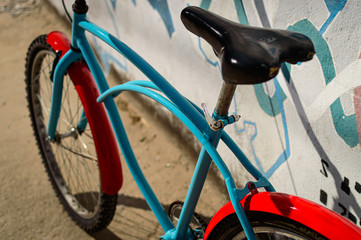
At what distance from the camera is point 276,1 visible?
143 cm

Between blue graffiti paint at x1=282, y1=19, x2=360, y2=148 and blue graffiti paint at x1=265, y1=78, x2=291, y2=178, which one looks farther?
blue graffiti paint at x1=265, y1=78, x2=291, y2=178

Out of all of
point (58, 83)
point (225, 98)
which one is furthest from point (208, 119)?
point (58, 83)

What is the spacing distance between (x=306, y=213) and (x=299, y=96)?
66cm

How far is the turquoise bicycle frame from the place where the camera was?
3.62 feet

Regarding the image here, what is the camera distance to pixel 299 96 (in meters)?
1.49

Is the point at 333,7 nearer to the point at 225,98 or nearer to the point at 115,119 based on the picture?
the point at 225,98

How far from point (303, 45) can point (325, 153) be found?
2.29 feet

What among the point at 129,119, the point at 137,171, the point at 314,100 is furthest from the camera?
the point at 129,119

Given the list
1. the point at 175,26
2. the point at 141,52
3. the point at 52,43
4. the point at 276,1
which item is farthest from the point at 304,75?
the point at 141,52

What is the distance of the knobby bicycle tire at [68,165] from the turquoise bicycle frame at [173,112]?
0.19 metres

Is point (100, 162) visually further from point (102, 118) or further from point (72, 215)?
point (72, 215)

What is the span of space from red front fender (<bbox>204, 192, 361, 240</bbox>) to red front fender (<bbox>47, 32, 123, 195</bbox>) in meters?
0.79

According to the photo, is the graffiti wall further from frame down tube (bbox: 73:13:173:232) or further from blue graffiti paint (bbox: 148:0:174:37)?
frame down tube (bbox: 73:13:173:232)

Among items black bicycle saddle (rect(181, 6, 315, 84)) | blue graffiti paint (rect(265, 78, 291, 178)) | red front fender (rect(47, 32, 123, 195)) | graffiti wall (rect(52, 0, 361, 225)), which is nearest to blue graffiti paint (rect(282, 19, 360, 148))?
graffiti wall (rect(52, 0, 361, 225))
